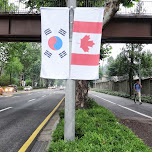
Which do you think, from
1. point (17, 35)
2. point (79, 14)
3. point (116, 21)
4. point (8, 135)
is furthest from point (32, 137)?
point (116, 21)

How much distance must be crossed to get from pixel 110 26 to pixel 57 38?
7.66 metres

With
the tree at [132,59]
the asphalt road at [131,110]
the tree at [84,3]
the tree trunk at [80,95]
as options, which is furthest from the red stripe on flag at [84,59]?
the tree at [132,59]

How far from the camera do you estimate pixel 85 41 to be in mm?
3211

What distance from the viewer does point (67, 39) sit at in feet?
10.7

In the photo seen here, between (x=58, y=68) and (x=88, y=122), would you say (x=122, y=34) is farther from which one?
(x=58, y=68)

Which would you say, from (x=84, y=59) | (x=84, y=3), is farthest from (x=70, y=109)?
(x=84, y=3)

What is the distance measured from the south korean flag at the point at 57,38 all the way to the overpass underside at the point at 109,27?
277 inches

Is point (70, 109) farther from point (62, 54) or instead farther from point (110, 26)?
point (110, 26)

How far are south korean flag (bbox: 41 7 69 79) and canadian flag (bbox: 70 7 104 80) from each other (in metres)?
0.17

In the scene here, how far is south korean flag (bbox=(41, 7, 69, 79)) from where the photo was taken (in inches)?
128

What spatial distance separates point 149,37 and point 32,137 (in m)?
8.90

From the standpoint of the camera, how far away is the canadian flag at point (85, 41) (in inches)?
125

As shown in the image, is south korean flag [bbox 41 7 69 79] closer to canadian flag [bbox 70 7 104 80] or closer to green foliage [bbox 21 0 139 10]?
canadian flag [bbox 70 7 104 80]

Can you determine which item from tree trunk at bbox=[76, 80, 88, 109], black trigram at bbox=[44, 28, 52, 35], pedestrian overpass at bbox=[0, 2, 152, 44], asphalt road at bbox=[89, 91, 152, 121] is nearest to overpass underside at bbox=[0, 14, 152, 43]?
pedestrian overpass at bbox=[0, 2, 152, 44]
